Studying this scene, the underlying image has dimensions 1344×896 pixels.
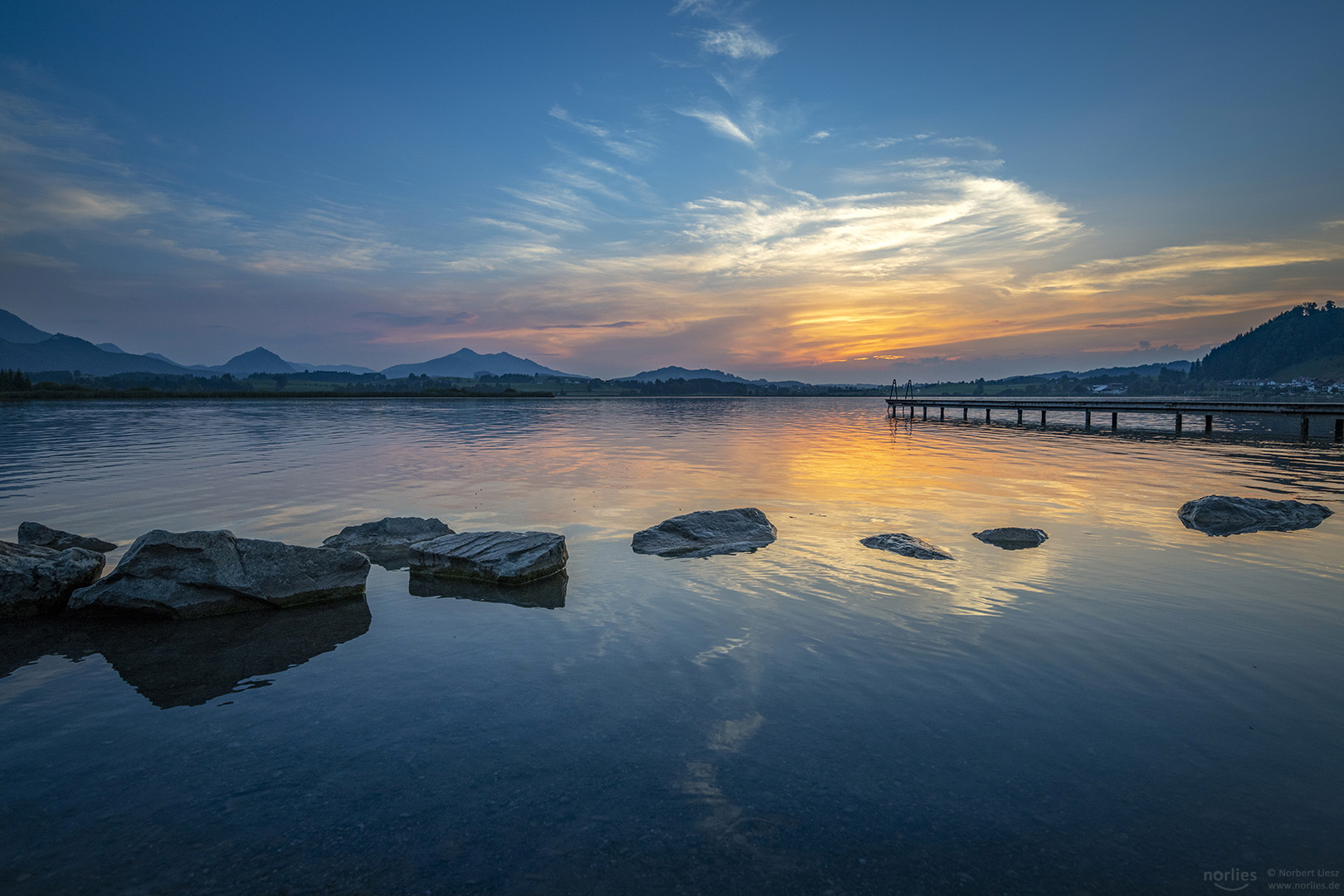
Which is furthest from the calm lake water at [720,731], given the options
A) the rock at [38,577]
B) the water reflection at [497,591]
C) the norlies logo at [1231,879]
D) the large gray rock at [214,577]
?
the rock at [38,577]

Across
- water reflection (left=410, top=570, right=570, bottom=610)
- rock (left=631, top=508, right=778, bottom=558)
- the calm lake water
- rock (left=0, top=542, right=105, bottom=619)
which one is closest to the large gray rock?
the calm lake water

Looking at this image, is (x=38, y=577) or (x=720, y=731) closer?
(x=720, y=731)

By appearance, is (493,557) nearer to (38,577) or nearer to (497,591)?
(497,591)

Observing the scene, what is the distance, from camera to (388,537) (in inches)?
503

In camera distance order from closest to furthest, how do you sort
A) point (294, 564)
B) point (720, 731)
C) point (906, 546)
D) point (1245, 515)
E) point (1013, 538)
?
point (720, 731) → point (294, 564) → point (906, 546) → point (1013, 538) → point (1245, 515)

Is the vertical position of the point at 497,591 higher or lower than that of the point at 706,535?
lower

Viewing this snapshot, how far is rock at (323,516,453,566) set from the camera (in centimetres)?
1206

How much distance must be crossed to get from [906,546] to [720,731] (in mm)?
7812

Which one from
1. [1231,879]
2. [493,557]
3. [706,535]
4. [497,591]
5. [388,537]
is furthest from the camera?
[706,535]

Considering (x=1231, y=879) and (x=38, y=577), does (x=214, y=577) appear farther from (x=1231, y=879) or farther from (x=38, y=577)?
(x=1231, y=879)

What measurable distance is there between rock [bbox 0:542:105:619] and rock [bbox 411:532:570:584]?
4602 millimetres

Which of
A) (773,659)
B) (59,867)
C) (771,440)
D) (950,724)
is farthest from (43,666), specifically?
(771,440)

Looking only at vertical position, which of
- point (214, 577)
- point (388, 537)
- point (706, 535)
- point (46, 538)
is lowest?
point (706, 535)

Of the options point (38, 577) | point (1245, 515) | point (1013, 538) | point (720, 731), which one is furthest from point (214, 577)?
point (1245, 515)
